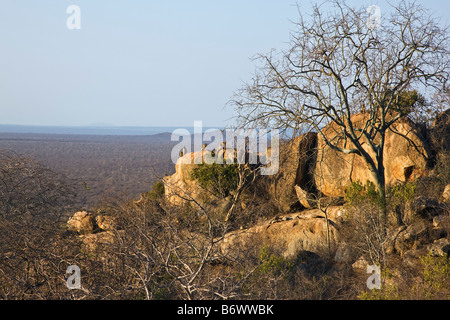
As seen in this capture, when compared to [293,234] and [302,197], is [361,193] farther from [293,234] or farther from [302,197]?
[293,234]

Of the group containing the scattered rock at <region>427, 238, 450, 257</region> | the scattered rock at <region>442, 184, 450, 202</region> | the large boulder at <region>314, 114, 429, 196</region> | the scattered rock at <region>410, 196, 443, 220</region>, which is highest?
the large boulder at <region>314, 114, 429, 196</region>

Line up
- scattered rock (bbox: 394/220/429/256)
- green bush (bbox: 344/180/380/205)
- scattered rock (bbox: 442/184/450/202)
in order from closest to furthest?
scattered rock (bbox: 394/220/429/256) → scattered rock (bbox: 442/184/450/202) → green bush (bbox: 344/180/380/205)

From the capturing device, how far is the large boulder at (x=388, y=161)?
49.1ft

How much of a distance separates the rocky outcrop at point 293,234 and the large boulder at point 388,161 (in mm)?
1415

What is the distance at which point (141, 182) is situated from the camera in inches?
1738

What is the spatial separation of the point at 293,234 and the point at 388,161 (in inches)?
179

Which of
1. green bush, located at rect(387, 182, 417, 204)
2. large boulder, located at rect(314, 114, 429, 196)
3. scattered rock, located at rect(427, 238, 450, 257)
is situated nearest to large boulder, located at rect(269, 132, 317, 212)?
large boulder, located at rect(314, 114, 429, 196)

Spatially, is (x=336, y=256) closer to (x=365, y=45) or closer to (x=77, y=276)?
(x=365, y=45)

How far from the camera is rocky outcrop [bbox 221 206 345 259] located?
→ 514 inches

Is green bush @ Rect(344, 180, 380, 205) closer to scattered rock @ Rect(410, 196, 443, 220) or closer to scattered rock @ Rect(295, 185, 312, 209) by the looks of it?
scattered rock @ Rect(410, 196, 443, 220)

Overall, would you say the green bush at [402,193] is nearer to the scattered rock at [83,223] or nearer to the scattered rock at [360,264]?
the scattered rock at [360,264]

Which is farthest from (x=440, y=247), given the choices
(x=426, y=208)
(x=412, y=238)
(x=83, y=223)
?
(x=83, y=223)

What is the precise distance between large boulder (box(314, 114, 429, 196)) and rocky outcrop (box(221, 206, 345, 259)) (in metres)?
1.42

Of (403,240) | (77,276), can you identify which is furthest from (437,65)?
(77,276)
